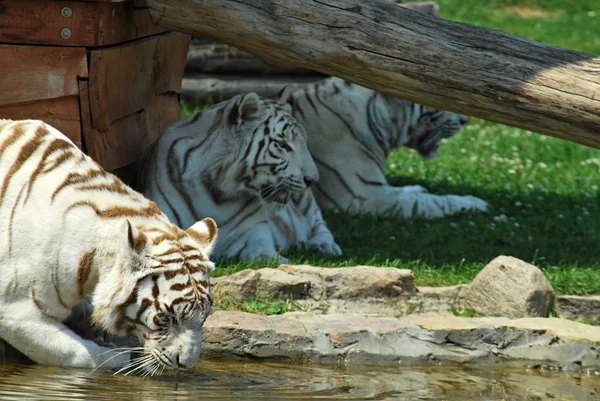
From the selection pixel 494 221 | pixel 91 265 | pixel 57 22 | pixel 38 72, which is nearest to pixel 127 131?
pixel 38 72

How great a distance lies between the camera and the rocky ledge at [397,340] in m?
4.71

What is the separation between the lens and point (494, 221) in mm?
7574

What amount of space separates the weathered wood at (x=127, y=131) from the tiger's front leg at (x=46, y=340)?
5.44ft

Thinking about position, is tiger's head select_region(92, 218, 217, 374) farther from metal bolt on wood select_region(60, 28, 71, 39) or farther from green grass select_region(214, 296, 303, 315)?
metal bolt on wood select_region(60, 28, 71, 39)

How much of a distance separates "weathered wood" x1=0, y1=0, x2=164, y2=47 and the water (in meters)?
1.95

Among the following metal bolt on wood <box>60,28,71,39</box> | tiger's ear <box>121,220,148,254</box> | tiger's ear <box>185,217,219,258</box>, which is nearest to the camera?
tiger's ear <box>121,220,148,254</box>

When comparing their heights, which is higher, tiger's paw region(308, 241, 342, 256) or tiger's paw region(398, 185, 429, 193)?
tiger's paw region(308, 241, 342, 256)

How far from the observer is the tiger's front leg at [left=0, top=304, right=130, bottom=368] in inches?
164

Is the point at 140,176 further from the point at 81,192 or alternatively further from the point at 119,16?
the point at 81,192

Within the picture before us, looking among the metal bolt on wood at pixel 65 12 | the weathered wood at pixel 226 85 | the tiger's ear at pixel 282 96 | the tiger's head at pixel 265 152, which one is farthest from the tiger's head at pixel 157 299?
the weathered wood at pixel 226 85

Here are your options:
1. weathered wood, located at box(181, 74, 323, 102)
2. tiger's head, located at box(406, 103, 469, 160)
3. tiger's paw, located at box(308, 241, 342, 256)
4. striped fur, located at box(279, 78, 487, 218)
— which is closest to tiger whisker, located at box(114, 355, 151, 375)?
tiger's paw, located at box(308, 241, 342, 256)

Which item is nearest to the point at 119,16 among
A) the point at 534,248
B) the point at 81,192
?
the point at 81,192

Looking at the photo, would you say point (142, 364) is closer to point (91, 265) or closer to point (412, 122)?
point (91, 265)

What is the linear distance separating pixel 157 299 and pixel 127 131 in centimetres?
237
